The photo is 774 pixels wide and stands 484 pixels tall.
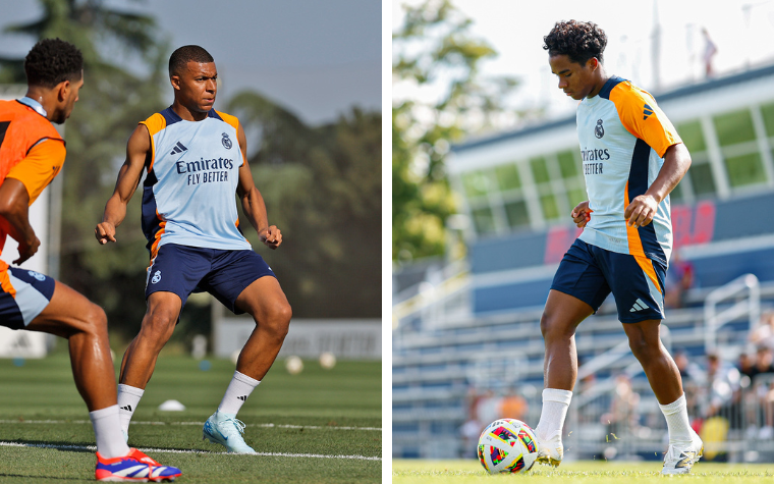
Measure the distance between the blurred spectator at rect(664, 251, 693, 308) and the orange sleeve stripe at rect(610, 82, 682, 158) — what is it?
16.1m

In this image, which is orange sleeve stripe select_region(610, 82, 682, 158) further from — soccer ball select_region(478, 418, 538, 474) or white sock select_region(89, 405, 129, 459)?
white sock select_region(89, 405, 129, 459)

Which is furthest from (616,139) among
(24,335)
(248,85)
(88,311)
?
(248,85)

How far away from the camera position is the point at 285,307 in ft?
18.4

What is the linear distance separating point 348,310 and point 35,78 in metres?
27.6

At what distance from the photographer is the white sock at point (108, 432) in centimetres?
427

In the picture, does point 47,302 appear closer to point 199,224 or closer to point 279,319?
point 199,224

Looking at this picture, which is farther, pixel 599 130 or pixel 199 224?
pixel 199 224

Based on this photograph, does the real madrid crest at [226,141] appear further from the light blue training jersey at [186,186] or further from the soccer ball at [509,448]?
the soccer ball at [509,448]

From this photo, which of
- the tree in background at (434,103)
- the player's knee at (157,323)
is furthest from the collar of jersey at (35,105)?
the tree in background at (434,103)

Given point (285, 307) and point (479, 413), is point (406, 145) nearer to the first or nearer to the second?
point (479, 413)

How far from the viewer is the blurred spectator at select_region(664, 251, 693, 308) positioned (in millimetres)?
20625

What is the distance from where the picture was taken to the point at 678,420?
17.4 ft

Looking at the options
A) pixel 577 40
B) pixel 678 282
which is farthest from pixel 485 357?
pixel 577 40

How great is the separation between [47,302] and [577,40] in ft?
9.82
